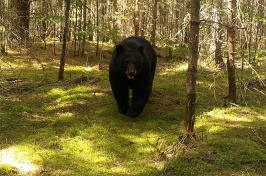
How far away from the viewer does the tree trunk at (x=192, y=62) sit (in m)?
6.15

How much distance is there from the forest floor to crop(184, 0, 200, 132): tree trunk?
0.29 meters

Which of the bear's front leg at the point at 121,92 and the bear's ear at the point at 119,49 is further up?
the bear's ear at the point at 119,49

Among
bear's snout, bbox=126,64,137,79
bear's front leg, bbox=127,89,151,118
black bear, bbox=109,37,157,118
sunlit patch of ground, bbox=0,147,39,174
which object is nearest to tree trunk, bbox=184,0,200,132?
bear's snout, bbox=126,64,137,79

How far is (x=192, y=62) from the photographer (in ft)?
20.8

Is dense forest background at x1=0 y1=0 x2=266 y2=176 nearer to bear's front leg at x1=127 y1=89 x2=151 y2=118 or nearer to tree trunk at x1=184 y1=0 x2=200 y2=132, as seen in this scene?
tree trunk at x1=184 y1=0 x2=200 y2=132

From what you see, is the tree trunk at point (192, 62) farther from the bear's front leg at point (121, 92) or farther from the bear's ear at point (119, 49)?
the bear's front leg at point (121, 92)

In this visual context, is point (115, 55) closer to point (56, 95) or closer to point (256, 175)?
point (56, 95)

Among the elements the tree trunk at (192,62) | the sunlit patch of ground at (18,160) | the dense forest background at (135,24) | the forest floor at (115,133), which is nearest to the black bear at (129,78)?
the forest floor at (115,133)

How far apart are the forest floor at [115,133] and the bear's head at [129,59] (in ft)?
4.70

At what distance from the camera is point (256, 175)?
563cm

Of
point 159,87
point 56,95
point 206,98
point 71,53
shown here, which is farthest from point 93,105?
point 71,53

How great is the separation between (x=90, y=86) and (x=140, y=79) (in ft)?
11.8

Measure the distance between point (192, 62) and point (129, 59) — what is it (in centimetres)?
237

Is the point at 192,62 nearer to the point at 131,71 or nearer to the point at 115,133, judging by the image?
the point at 131,71
